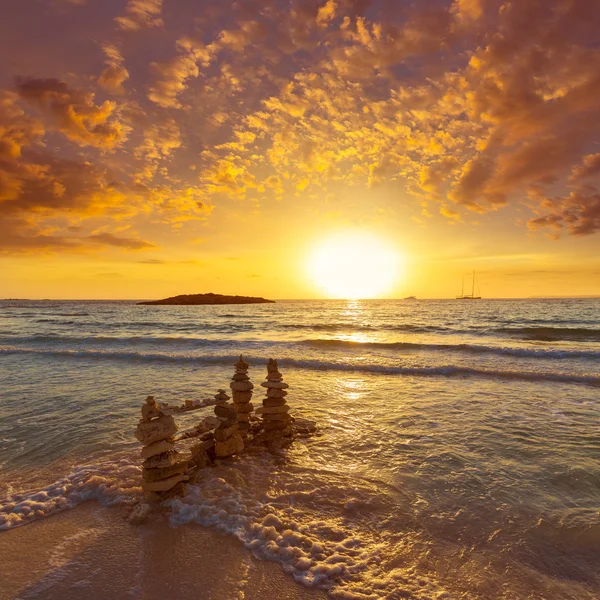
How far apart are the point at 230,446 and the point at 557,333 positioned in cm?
4948

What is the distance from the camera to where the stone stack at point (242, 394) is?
9945 mm

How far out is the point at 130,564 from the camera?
538 cm

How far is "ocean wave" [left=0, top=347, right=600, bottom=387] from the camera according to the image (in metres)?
19.9

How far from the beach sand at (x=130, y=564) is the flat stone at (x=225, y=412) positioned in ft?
8.83

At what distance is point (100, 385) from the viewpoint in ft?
58.1

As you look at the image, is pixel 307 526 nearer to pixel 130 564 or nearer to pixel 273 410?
pixel 130 564

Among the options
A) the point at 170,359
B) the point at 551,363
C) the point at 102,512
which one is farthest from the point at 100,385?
the point at 551,363

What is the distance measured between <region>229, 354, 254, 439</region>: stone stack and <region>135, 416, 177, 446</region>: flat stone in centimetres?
290

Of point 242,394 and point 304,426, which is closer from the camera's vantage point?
point 242,394

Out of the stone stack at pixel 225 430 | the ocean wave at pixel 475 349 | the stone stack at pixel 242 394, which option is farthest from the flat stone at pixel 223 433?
the ocean wave at pixel 475 349

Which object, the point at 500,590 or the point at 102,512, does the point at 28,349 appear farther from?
the point at 500,590

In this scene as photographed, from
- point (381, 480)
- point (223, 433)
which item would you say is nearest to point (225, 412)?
point (223, 433)

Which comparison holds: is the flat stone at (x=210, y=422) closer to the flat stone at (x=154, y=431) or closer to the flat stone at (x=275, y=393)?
the flat stone at (x=275, y=393)

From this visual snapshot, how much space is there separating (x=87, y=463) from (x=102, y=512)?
2.56 m
